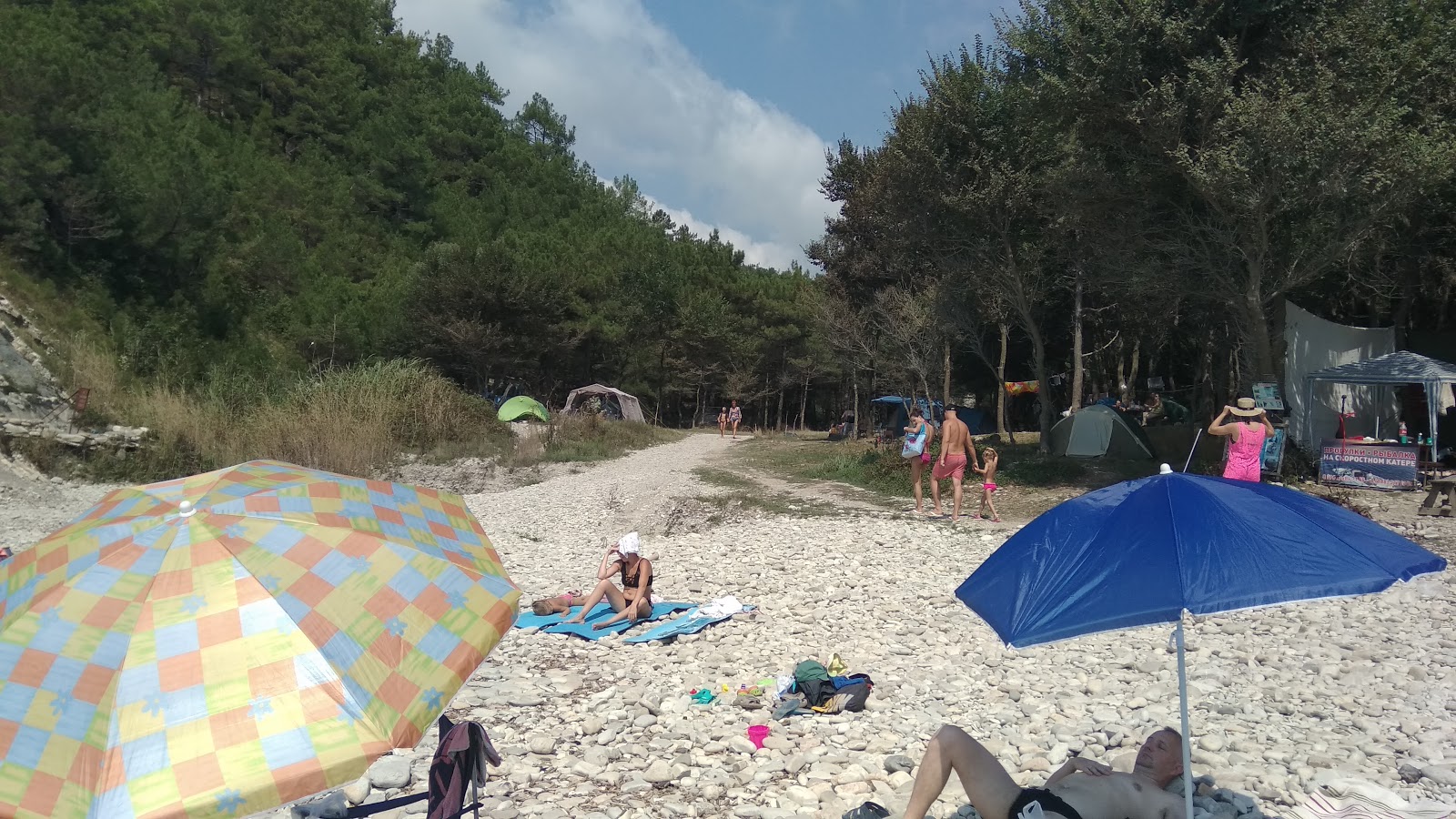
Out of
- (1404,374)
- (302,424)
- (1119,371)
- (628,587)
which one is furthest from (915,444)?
(1119,371)

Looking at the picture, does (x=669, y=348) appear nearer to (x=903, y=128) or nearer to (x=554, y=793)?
(x=903, y=128)

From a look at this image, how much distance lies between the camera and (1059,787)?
3713mm

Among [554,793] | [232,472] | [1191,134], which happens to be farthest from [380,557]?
[1191,134]

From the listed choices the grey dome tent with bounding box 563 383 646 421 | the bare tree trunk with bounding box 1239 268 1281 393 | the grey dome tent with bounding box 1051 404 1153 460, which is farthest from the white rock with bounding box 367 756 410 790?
A: the grey dome tent with bounding box 563 383 646 421

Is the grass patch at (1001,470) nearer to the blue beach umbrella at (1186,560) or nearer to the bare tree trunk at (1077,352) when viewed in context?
the bare tree trunk at (1077,352)

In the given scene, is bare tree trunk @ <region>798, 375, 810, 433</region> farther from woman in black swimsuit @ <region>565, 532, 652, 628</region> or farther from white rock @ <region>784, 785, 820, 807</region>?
white rock @ <region>784, 785, 820, 807</region>

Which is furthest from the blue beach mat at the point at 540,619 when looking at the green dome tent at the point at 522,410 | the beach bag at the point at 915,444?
the green dome tent at the point at 522,410

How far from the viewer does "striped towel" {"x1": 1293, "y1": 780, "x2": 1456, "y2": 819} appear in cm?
386

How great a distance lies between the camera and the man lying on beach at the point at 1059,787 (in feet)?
11.7

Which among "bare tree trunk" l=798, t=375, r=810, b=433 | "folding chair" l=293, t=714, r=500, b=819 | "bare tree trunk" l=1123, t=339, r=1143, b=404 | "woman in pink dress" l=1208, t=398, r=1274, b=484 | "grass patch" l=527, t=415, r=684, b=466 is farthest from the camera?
"bare tree trunk" l=798, t=375, r=810, b=433

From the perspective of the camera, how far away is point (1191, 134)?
45.0 feet

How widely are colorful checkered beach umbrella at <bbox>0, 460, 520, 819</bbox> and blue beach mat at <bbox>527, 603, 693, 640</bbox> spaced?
495cm

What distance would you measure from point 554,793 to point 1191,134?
1375 cm

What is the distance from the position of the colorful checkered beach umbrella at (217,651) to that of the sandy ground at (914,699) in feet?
7.61
